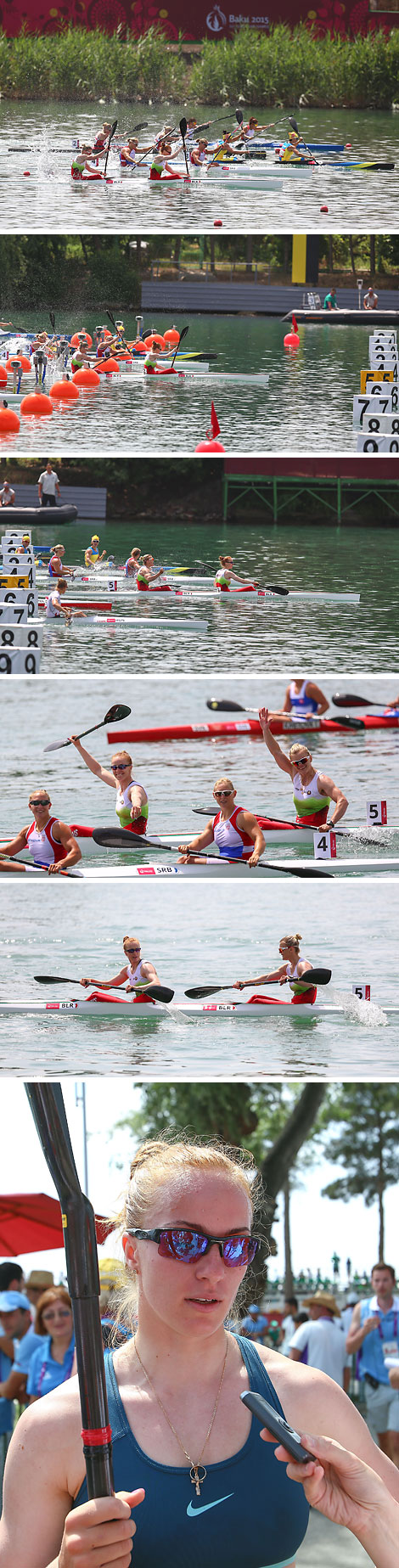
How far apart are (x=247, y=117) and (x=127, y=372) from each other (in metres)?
4.07

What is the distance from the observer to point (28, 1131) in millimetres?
7633

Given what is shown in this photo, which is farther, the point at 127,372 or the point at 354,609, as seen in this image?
the point at 127,372

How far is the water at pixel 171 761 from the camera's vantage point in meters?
15.2

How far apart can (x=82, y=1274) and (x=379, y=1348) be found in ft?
17.2

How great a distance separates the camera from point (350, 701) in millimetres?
16766

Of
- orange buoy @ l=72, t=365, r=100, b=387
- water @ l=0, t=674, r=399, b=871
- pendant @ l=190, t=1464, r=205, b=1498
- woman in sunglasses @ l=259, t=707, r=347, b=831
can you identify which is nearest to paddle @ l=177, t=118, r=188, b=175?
orange buoy @ l=72, t=365, r=100, b=387

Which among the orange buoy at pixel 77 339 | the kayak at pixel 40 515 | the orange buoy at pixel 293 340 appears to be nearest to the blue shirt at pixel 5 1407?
the kayak at pixel 40 515

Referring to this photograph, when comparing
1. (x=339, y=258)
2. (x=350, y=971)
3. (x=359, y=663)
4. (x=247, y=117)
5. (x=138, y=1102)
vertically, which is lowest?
(x=138, y=1102)

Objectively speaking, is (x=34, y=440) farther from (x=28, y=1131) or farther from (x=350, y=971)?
(x=28, y=1131)

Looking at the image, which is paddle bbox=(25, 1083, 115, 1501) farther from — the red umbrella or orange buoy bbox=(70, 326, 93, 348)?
orange buoy bbox=(70, 326, 93, 348)

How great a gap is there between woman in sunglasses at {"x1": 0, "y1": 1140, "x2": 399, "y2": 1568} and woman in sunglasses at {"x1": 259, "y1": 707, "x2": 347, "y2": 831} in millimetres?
10169

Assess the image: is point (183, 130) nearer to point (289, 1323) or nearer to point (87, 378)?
point (87, 378)

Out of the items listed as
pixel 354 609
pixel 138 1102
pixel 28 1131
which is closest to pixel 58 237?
pixel 354 609

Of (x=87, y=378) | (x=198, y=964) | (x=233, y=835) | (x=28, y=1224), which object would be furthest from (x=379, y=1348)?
(x=87, y=378)
